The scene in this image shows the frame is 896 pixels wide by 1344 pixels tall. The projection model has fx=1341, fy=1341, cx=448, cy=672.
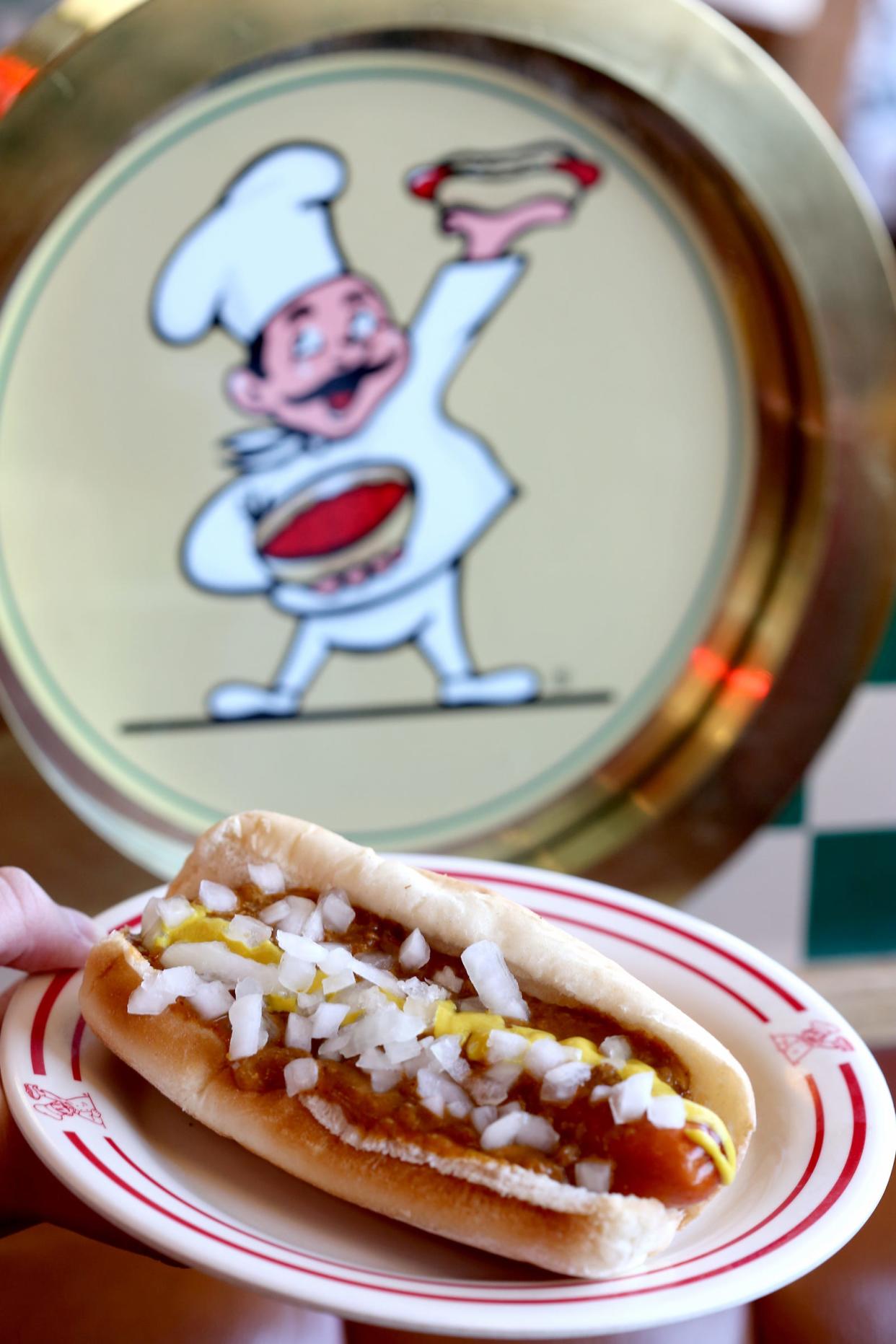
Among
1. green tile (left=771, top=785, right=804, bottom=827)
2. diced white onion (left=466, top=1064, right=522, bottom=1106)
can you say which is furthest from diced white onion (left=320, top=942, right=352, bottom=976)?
green tile (left=771, top=785, right=804, bottom=827)

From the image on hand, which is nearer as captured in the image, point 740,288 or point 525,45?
point 525,45

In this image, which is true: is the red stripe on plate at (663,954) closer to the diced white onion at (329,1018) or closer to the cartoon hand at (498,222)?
the diced white onion at (329,1018)

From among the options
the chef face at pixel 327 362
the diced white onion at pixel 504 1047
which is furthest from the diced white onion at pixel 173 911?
the chef face at pixel 327 362

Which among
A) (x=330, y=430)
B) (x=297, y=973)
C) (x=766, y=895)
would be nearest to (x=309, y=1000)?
(x=297, y=973)

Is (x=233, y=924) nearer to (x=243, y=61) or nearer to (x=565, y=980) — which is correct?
(x=565, y=980)

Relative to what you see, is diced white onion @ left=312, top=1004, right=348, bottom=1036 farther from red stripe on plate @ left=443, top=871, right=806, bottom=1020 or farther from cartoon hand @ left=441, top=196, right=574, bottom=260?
cartoon hand @ left=441, top=196, right=574, bottom=260

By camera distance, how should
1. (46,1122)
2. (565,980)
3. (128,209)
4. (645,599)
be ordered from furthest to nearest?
1. (645,599)
2. (128,209)
3. (565,980)
4. (46,1122)

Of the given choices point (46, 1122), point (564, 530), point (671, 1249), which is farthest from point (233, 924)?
point (564, 530)
